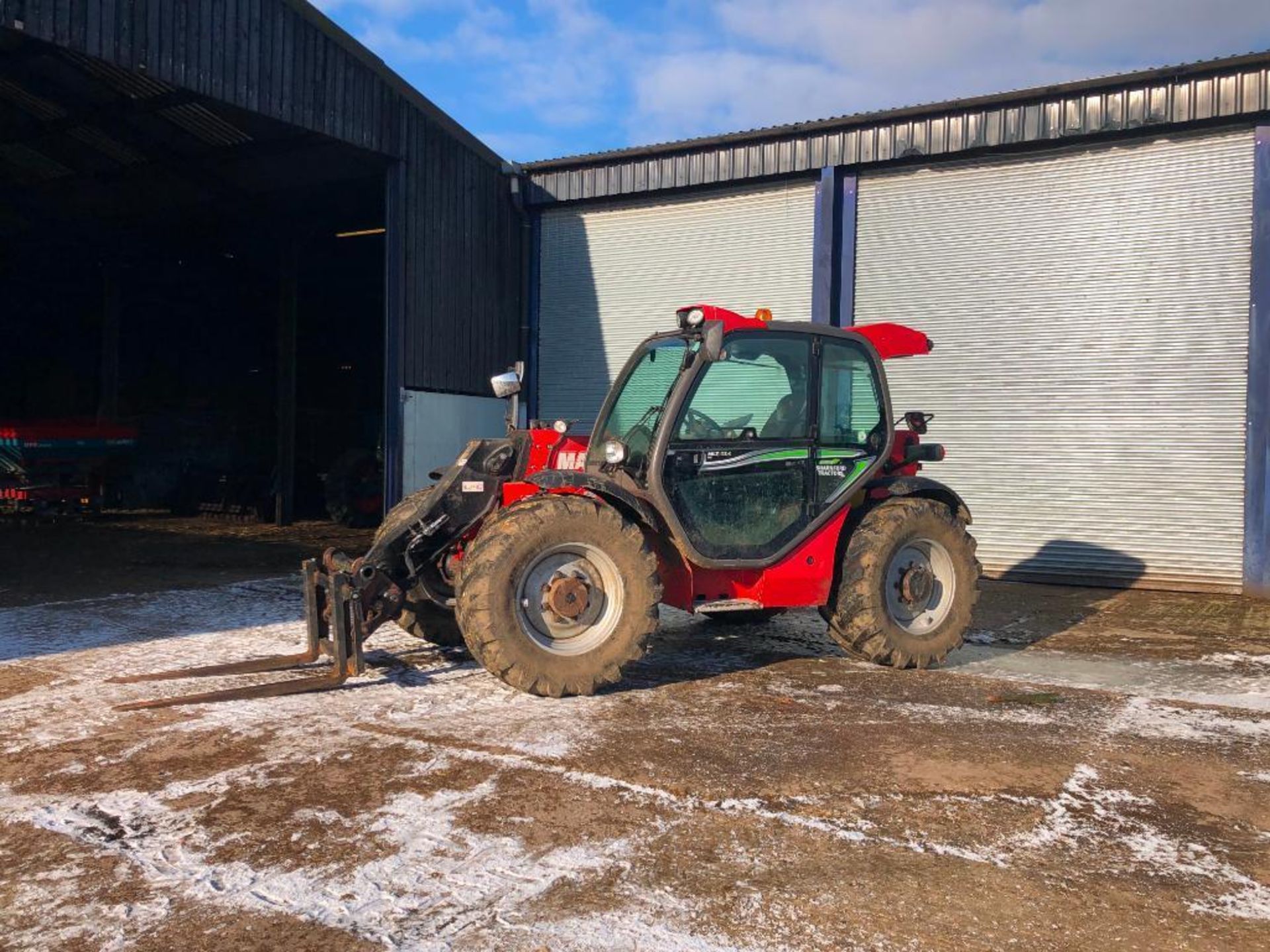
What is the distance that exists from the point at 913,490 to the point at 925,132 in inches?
260

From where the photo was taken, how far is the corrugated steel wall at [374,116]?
9617mm

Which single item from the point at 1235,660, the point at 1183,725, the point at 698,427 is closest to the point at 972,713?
the point at 1183,725

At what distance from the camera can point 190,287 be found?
72.4 ft

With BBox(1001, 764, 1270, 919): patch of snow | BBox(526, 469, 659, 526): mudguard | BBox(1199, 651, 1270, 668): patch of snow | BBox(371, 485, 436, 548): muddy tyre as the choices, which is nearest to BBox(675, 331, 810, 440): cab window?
BBox(526, 469, 659, 526): mudguard

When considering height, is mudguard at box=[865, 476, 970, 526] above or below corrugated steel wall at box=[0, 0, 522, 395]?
below

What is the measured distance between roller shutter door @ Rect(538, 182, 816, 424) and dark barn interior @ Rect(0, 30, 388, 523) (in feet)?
9.65

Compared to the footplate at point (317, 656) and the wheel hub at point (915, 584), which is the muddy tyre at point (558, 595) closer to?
the footplate at point (317, 656)

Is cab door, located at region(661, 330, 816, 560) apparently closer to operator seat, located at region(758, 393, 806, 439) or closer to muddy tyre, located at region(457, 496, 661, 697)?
operator seat, located at region(758, 393, 806, 439)

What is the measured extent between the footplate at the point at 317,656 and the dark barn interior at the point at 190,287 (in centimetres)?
763

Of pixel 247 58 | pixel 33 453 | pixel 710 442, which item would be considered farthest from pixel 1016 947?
pixel 33 453

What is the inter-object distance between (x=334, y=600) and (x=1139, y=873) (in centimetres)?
402

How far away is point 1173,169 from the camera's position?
424 inches

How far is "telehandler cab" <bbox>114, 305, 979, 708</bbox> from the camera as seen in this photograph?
5508 mm

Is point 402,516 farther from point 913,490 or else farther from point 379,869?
point 913,490
